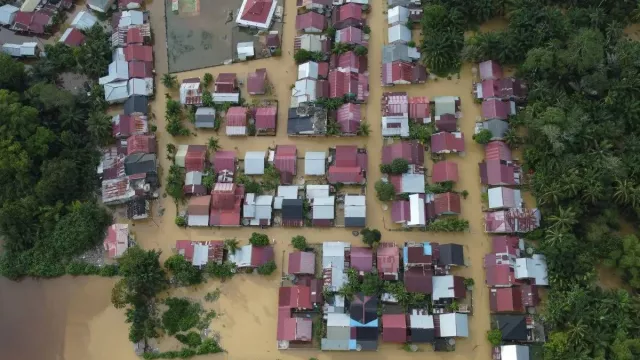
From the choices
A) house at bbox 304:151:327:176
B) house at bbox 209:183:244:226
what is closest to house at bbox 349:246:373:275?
house at bbox 304:151:327:176

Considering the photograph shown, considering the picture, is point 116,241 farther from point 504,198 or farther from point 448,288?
point 504,198

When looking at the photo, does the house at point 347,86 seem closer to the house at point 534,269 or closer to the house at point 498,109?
the house at point 498,109

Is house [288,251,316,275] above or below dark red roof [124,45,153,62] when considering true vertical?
below

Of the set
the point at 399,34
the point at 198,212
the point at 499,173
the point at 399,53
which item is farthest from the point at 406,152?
the point at 198,212

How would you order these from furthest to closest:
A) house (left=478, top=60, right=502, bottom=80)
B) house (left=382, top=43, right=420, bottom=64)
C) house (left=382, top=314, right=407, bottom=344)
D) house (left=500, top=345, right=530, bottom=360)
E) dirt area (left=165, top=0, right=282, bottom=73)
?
dirt area (left=165, top=0, right=282, bottom=73) < house (left=382, top=43, right=420, bottom=64) < house (left=478, top=60, right=502, bottom=80) < house (left=382, top=314, right=407, bottom=344) < house (left=500, top=345, right=530, bottom=360)

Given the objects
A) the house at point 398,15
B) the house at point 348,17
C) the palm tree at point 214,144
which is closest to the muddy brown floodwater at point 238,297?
the palm tree at point 214,144

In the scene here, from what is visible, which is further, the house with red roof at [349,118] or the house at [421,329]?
the house with red roof at [349,118]

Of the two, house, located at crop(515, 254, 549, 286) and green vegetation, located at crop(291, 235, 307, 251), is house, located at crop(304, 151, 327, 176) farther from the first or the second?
house, located at crop(515, 254, 549, 286)
